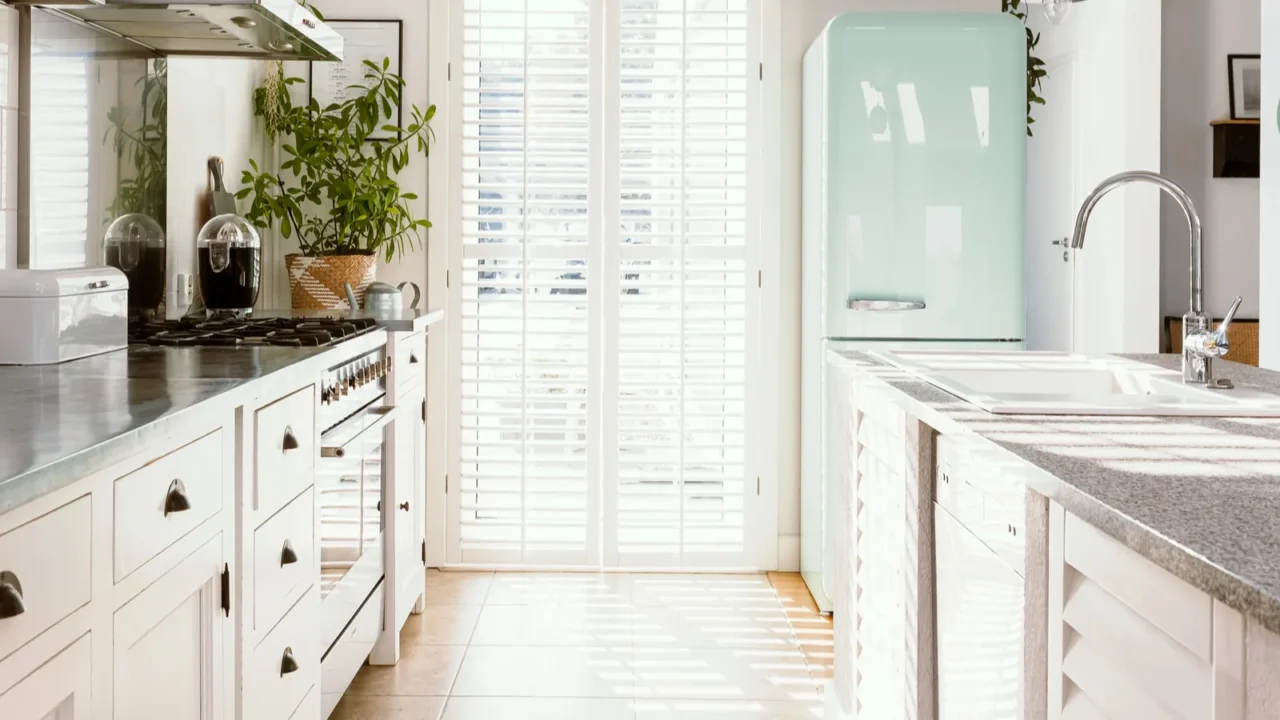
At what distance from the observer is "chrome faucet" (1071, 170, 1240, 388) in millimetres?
1683

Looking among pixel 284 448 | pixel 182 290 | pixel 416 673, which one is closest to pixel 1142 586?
pixel 284 448

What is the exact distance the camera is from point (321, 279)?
3510 millimetres

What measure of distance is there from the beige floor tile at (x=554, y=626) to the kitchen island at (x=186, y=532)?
531mm

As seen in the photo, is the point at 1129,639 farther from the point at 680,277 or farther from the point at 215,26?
the point at 680,277

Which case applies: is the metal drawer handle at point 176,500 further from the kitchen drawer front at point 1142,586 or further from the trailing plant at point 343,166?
the trailing plant at point 343,166

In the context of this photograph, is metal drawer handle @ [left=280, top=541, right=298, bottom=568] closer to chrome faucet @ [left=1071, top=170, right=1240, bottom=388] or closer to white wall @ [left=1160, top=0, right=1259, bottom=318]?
chrome faucet @ [left=1071, top=170, right=1240, bottom=388]

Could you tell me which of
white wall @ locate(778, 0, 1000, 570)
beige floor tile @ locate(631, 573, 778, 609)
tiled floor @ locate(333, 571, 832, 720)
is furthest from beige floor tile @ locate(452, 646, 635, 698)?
white wall @ locate(778, 0, 1000, 570)

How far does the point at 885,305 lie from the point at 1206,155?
282cm

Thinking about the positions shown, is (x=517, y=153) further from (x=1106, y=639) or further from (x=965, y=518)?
(x=1106, y=639)

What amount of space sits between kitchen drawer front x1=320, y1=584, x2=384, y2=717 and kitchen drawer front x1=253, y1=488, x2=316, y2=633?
28cm

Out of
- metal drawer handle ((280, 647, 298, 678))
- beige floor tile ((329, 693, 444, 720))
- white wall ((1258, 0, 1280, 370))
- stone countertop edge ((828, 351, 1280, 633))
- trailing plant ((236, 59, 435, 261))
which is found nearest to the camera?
stone countertop edge ((828, 351, 1280, 633))

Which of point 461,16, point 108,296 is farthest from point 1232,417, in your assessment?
point 461,16

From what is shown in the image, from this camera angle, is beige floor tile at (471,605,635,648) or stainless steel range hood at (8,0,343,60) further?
beige floor tile at (471,605,635,648)

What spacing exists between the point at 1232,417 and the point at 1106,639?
0.58 m
